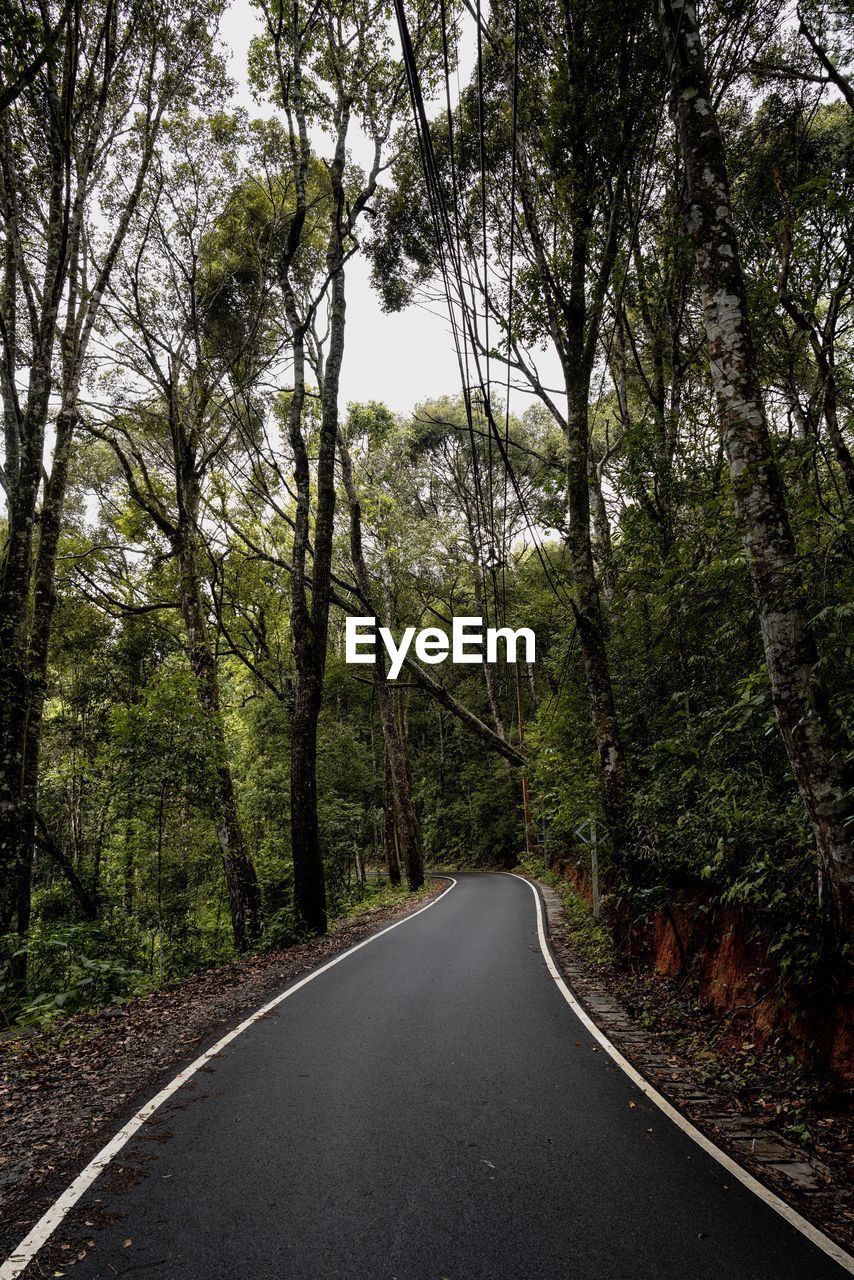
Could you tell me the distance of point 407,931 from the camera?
1321 centimetres

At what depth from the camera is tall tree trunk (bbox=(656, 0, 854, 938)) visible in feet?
13.5

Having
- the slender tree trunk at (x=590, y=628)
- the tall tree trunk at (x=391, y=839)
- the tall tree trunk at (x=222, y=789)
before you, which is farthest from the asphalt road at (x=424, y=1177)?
the tall tree trunk at (x=391, y=839)

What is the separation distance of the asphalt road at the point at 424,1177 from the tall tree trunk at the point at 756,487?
6.50 feet

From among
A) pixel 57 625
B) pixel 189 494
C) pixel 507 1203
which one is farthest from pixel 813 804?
pixel 57 625

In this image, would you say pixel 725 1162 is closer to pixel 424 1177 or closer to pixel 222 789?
pixel 424 1177

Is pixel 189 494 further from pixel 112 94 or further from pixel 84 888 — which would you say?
pixel 84 888

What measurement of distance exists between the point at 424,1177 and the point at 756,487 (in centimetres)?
475

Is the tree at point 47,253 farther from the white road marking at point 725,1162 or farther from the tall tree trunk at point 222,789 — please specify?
the white road marking at point 725,1162

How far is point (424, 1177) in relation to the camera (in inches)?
139

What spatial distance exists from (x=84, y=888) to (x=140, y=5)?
51.7 ft

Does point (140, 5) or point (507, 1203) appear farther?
point (140, 5)

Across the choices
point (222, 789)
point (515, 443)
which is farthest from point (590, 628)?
point (222, 789)

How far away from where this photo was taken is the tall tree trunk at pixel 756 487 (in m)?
4.12

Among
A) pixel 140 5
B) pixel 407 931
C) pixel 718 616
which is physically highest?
pixel 140 5
